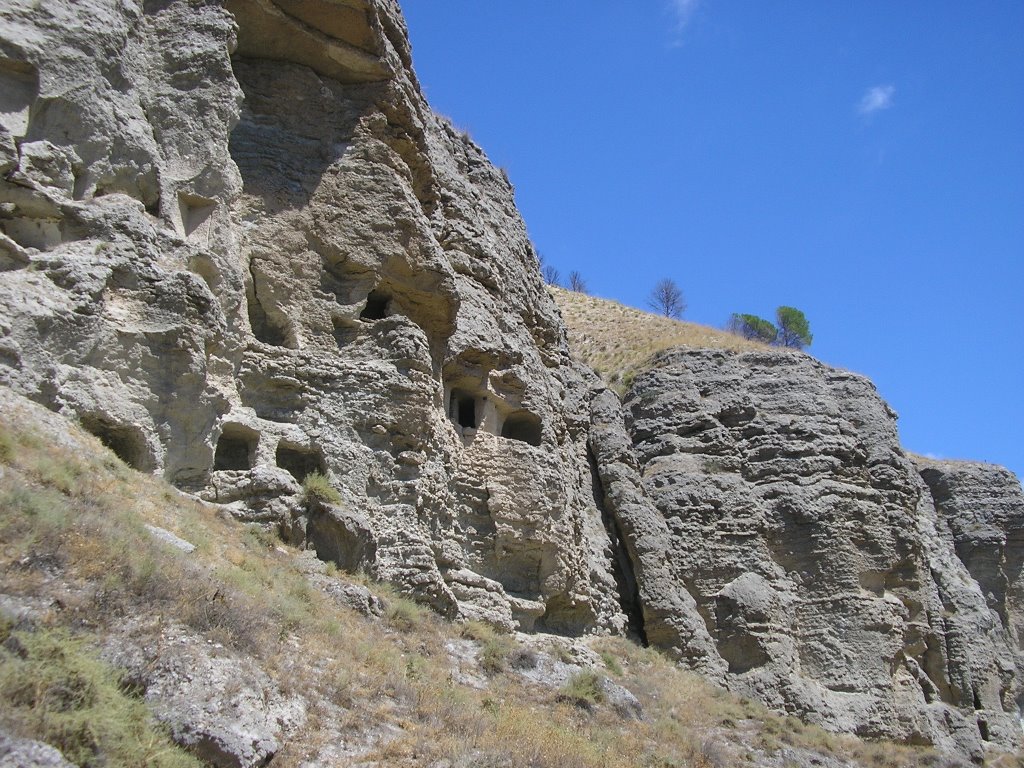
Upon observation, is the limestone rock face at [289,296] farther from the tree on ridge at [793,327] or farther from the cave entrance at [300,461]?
the tree on ridge at [793,327]

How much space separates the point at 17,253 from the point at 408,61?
33.9 ft

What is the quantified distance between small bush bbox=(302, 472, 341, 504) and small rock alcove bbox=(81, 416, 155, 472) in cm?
254

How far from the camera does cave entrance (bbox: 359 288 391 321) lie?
16406mm

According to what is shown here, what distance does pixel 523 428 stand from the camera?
19875 millimetres

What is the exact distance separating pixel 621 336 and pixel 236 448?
848 inches

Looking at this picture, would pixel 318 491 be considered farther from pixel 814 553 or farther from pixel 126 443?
pixel 814 553

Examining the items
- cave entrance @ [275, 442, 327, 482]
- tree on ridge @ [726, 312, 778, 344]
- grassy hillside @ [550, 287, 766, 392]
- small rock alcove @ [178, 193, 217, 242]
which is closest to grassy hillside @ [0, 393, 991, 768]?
cave entrance @ [275, 442, 327, 482]

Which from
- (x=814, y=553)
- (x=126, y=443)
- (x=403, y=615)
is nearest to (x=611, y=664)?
(x=403, y=615)

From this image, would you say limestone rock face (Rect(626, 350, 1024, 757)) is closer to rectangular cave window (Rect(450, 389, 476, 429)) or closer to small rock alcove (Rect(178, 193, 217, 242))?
rectangular cave window (Rect(450, 389, 476, 429))

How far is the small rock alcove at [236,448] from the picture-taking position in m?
13.4

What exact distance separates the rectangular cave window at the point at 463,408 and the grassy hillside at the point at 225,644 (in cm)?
508

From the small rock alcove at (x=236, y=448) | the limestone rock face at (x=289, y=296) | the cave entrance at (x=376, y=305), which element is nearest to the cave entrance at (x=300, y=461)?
the limestone rock face at (x=289, y=296)

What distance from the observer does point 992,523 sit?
32.7m

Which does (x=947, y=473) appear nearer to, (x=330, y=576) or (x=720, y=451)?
(x=720, y=451)
